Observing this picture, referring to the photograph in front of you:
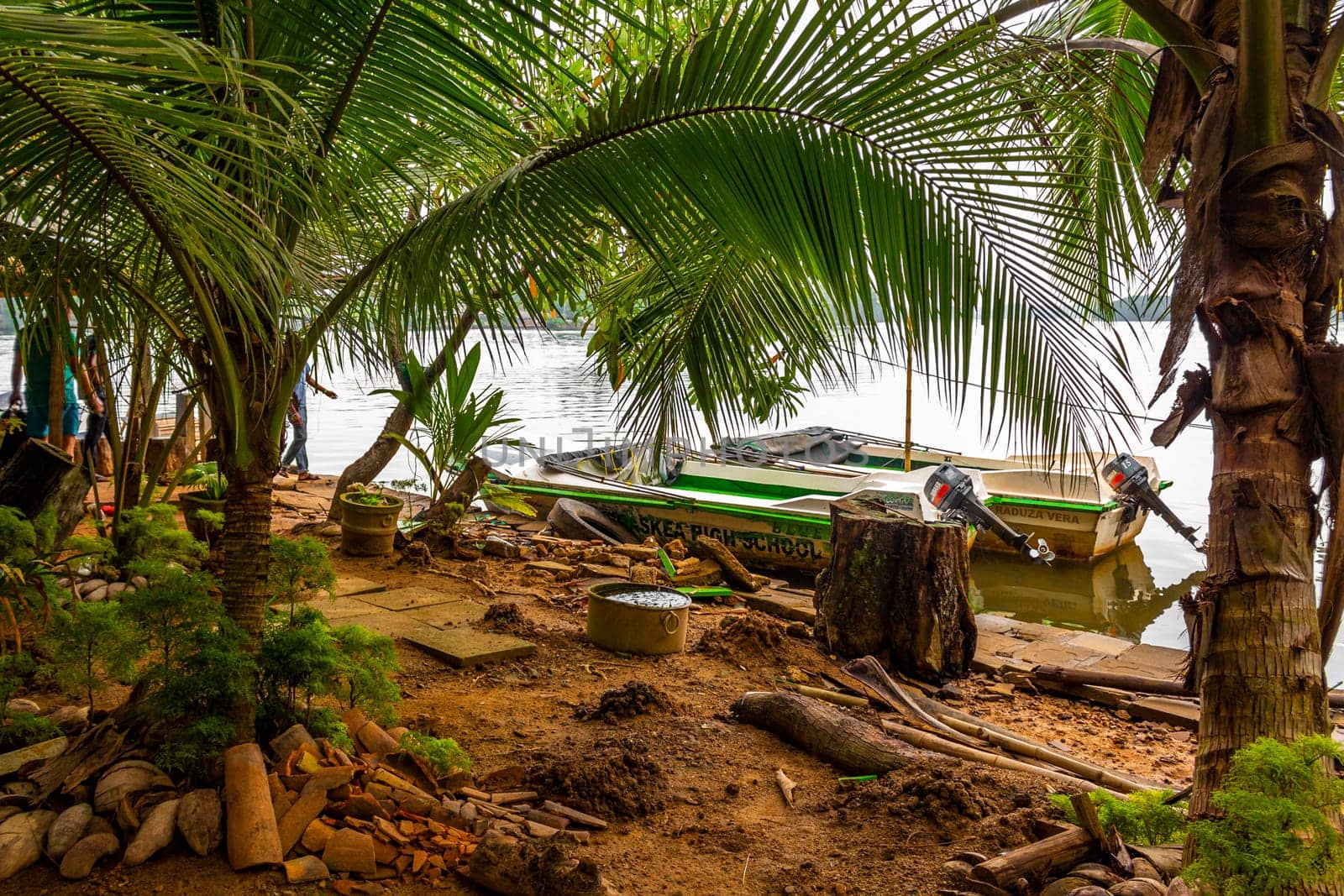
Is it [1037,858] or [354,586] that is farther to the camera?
[354,586]

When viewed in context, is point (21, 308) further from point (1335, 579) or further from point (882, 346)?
point (1335, 579)

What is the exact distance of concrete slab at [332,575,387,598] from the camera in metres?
5.63

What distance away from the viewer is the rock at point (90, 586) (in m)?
4.48

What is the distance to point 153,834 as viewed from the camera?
7.88 feet

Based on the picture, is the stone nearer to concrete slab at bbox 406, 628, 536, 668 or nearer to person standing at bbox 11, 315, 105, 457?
concrete slab at bbox 406, 628, 536, 668

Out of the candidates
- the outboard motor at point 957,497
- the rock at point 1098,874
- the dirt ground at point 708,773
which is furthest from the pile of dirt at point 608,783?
the outboard motor at point 957,497

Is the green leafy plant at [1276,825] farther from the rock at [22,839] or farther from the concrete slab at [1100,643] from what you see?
the concrete slab at [1100,643]

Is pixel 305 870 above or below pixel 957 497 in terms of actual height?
below

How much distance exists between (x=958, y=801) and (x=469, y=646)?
253 centimetres

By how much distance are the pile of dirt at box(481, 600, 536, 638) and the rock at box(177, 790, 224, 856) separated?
2.56m

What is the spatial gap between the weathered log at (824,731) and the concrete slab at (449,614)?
5.90ft

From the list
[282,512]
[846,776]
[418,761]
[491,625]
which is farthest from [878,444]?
[418,761]

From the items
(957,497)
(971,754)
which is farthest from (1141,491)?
(971,754)

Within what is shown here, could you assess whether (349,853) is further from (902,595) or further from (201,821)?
(902,595)
